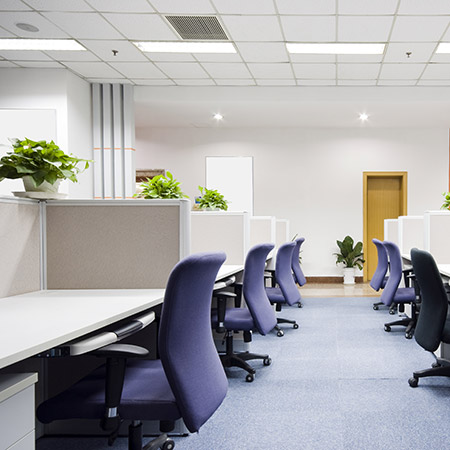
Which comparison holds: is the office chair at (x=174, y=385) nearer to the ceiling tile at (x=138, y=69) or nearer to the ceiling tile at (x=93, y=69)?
the ceiling tile at (x=138, y=69)

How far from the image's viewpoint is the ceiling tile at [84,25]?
4.00 metres

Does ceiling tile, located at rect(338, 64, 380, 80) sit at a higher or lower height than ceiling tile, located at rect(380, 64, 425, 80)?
higher

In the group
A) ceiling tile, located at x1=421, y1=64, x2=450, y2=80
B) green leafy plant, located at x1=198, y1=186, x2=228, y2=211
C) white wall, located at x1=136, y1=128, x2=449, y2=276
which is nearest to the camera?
green leafy plant, located at x1=198, y1=186, x2=228, y2=211

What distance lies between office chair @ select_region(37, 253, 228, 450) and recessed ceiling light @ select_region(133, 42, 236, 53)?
3.76 metres

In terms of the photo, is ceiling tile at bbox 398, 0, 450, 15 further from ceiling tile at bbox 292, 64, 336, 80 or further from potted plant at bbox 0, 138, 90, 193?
potted plant at bbox 0, 138, 90, 193

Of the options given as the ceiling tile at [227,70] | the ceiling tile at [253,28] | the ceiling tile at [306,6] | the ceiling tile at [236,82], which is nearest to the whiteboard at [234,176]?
the ceiling tile at [236,82]

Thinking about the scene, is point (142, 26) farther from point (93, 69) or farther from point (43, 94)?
point (43, 94)

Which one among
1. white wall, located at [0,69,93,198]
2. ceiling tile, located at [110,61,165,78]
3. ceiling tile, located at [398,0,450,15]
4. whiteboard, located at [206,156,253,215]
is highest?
ceiling tile, located at [110,61,165,78]

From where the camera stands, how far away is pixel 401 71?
17.4 ft

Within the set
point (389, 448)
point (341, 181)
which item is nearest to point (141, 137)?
point (341, 181)

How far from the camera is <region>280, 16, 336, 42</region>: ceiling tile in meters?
4.01

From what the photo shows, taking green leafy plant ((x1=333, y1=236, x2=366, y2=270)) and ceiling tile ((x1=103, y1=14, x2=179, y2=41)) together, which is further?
green leafy plant ((x1=333, y1=236, x2=366, y2=270))

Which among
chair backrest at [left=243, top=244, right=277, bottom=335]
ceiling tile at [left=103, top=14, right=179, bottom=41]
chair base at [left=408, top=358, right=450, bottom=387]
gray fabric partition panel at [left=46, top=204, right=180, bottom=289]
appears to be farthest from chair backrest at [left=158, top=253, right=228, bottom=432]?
ceiling tile at [left=103, top=14, right=179, bottom=41]

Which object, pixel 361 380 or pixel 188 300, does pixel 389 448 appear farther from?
pixel 188 300
